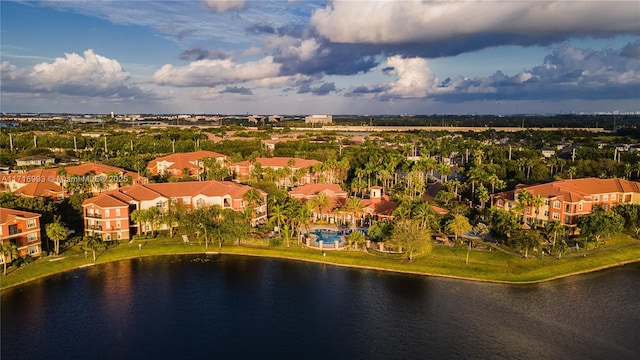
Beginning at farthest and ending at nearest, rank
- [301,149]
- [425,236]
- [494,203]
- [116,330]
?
[301,149] → [494,203] → [425,236] → [116,330]

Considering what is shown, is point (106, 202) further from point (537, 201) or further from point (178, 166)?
point (537, 201)

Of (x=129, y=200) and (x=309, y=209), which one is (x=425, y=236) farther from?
(x=129, y=200)

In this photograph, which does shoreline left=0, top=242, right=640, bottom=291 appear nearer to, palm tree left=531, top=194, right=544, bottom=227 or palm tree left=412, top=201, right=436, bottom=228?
palm tree left=412, top=201, right=436, bottom=228

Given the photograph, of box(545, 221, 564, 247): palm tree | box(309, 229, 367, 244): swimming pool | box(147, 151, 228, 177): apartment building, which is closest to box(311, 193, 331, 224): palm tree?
box(309, 229, 367, 244): swimming pool

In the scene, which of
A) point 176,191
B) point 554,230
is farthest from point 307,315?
point 176,191

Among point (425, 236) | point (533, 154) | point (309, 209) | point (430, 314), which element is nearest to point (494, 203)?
point (425, 236)

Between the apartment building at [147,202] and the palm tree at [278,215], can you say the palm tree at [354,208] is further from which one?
the apartment building at [147,202]
